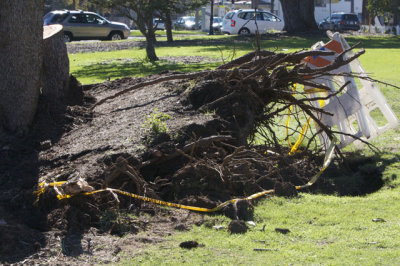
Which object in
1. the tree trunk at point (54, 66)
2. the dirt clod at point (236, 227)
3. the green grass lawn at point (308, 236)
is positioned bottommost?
the green grass lawn at point (308, 236)

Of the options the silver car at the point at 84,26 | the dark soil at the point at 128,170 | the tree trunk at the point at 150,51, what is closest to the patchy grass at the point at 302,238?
the dark soil at the point at 128,170

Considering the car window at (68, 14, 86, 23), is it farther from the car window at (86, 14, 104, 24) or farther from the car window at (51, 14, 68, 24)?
the car window at (51, 14, 68, 24)

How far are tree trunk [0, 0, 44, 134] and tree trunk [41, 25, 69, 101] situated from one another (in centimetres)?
65

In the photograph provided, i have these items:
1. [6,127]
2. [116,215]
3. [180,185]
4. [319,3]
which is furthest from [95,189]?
[319,3]

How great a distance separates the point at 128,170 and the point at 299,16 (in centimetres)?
2899

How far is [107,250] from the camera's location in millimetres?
4625

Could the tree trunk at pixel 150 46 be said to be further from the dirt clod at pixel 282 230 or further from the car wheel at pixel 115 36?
the car wheel at pixel 115 36

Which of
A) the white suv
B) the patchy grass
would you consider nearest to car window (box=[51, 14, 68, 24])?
the white suv

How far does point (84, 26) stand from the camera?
35.4 metres

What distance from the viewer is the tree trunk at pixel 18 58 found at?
696cm

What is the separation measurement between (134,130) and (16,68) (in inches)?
65.3

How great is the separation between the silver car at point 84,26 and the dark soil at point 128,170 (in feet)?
91.2

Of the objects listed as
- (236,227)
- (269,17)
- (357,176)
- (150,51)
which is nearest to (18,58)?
(236,227)

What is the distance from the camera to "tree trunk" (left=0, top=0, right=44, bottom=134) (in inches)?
274
